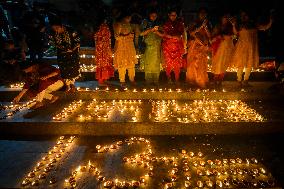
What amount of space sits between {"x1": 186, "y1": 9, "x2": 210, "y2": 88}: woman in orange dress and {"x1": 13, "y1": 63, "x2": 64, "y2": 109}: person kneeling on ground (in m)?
3.38

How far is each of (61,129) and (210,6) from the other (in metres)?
9.10

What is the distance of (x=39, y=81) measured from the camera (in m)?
6.30

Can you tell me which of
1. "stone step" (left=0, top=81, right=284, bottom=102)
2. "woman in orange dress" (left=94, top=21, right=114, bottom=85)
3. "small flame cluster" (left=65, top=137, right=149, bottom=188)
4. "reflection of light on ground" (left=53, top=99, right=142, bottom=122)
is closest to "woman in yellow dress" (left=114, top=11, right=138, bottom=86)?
"woman in orange dress" (left=94, top=21, right=114, bottom=85)

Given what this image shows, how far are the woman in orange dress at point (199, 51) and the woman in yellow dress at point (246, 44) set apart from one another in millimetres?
742

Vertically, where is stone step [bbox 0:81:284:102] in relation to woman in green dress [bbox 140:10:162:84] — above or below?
below

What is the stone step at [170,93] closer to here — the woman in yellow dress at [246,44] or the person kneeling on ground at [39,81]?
the person kneeling on ground at [39,81]

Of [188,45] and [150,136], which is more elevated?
[188,45]

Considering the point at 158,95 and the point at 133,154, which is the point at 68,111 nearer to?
the point at 133,154

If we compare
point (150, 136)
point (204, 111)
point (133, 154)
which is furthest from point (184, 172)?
point (204, 111)

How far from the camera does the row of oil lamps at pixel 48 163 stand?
4.11 meters

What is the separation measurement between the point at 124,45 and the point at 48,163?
3569mm

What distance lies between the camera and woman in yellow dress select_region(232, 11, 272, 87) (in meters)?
6.81

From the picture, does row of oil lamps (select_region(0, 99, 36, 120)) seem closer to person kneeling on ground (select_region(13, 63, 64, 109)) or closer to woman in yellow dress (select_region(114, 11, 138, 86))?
person kneeling on ground (select_region(13, 63, 64, 109))

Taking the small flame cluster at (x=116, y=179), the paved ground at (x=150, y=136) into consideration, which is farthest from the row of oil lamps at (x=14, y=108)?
the small flame cluster at (x=116, y=179)
